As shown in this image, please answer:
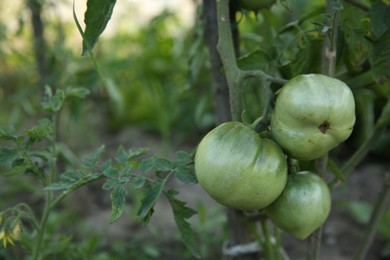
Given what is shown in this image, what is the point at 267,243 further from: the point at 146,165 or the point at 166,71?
the point at 166,71

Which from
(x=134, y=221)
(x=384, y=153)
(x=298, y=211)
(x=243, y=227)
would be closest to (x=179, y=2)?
(x=384, y=153)

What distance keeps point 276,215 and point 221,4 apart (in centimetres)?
37

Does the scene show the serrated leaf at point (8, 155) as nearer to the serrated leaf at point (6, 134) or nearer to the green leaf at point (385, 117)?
the serrated leaf at point (6, 134)

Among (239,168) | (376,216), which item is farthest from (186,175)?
(376,216)

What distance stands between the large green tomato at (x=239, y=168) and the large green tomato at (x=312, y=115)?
38 millimetres

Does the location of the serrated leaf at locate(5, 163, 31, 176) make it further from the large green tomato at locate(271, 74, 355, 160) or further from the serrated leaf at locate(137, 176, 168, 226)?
the large green tomato at locate(271, 74, 355, 160)

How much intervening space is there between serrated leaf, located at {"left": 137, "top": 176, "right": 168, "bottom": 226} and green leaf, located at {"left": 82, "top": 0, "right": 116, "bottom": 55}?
0.87 ft

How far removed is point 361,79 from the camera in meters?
1.16

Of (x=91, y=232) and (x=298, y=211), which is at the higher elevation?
(x=298, y=211)

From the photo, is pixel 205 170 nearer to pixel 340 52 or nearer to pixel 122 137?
pixel 340 52

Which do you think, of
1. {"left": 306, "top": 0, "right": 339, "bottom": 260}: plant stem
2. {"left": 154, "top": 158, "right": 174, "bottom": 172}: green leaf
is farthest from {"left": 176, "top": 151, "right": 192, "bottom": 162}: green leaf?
{"left": 306, "top": 0, "right": 339, "bottom": 260}: plant stem

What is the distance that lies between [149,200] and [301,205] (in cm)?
25

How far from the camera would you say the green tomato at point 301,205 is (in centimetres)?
94

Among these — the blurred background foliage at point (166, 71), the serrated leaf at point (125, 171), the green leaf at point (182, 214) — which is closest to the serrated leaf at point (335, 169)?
the blurred background foliage at point (166, 71)
